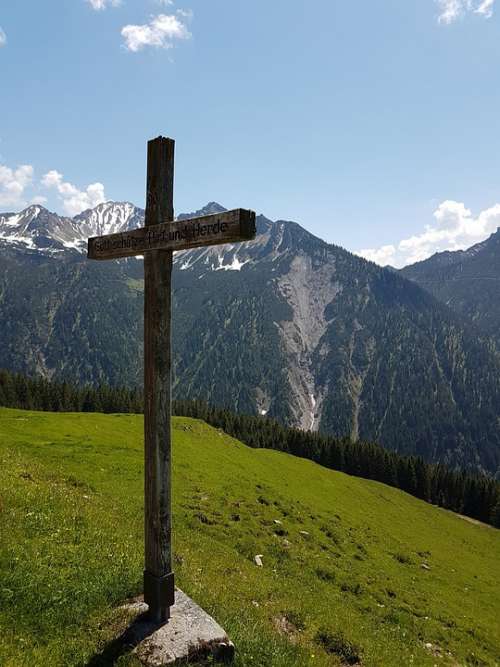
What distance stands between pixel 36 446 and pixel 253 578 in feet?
75.5

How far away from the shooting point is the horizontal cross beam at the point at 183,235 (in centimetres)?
912

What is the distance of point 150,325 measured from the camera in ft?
34.6

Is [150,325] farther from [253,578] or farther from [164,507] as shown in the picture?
[253,578]

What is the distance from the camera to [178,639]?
32.6ft

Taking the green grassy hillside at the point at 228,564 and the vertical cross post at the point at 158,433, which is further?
the green grassy hillside at the point at 228,564

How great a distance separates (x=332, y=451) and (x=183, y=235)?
123 m

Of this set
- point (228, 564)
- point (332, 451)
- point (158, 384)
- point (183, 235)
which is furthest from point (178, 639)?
point (332, 451)

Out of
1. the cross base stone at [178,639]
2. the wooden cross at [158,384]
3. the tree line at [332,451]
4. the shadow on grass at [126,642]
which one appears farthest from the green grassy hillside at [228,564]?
the tree line at [332,451]

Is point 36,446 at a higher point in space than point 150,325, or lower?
lower

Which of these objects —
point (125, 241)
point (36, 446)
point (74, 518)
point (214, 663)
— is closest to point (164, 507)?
point (214, 663)

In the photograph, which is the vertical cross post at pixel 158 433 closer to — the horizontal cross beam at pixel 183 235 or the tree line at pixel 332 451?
the horizontal cross beam at pixel 183 235

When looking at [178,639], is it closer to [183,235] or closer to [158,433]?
[158,433]

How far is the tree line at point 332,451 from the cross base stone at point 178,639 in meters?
113

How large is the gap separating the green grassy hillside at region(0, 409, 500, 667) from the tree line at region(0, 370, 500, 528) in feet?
204
